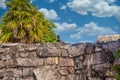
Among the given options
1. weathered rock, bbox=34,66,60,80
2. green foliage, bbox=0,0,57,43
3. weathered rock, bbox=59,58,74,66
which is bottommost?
weathered rock, bbox=34,66,60,80

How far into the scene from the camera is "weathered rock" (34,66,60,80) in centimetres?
1026

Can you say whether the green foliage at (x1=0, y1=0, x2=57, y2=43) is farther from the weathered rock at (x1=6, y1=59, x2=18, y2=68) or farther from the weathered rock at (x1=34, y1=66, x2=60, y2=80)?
the weathered rock at (x1=34, y1=66, x2=60, y2=80)

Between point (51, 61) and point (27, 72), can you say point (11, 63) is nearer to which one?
point (27, 72)

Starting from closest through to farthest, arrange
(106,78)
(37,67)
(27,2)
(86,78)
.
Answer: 1. (106,78)
2. (86,78)
3. (37,67)
4. (27,2)

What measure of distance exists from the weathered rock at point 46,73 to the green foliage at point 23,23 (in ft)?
50.7

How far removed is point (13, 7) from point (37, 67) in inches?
825

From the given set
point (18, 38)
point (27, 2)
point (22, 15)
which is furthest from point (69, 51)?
point (27, 2)

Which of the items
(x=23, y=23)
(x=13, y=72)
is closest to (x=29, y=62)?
(x=13, y=72)

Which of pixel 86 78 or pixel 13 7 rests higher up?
pixel 13 7

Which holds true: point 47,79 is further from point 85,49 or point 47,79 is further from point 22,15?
point 22,15

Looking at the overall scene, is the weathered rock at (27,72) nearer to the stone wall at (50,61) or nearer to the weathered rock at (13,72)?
the stone wall at (50,61)

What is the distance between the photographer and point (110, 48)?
9266 mm

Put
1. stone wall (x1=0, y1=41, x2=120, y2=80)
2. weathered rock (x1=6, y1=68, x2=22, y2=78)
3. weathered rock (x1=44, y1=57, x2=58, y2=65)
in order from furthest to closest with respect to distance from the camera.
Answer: weathered rock (x1=6, y1=68, x2=22, y2=78), weathered rock (x1=44, y1=57, x2=58, y2=65), stone wall (x1=0, y1=41, x2=120, y2=80)

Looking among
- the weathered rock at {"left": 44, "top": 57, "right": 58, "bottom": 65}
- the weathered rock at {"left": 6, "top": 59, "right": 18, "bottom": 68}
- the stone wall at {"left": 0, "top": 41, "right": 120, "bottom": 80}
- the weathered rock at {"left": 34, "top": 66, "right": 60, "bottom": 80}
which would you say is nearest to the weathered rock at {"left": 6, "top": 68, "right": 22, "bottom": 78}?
the stone wall at {"left": 0, "top": 41, "right": 120, "bottom": 80}
